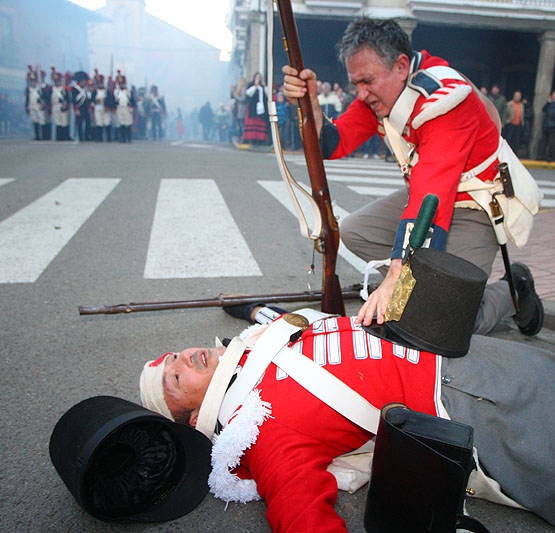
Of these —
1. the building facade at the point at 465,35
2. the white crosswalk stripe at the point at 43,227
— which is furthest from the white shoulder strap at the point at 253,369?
the building facade at the point at 465,35

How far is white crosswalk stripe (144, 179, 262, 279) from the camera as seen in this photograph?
404cm

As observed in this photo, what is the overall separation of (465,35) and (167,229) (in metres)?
19.4

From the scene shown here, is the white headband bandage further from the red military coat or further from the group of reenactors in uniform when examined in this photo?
the group of reenactors in uniform

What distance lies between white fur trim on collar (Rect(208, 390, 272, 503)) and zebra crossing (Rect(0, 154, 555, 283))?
224 centimetres

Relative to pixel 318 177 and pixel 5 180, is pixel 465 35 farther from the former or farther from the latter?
pixel 318 177

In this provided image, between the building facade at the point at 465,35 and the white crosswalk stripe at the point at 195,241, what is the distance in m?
13.4

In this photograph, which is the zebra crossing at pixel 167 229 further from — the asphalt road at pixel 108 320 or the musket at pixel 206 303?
the musket at pixel 206 303

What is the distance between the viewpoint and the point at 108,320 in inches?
125

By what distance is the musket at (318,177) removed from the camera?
2498 mm

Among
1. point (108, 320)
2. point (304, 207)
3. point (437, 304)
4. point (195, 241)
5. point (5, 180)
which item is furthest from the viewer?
point (5, 180)

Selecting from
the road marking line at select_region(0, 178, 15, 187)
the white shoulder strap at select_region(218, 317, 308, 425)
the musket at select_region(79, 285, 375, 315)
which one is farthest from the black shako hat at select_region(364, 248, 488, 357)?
the road marking line at select_region(0, 178, 15, 187)

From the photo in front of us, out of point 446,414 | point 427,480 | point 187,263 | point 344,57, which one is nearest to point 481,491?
point 446,414

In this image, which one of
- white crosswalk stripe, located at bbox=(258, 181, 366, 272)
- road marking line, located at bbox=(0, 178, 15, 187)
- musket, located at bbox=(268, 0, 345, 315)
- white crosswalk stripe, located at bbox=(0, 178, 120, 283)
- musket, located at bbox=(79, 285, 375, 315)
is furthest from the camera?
road marking line, located at bbox=(0, 178, 15, 187)

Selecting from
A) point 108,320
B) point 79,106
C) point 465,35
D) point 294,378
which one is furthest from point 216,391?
point 465,35
